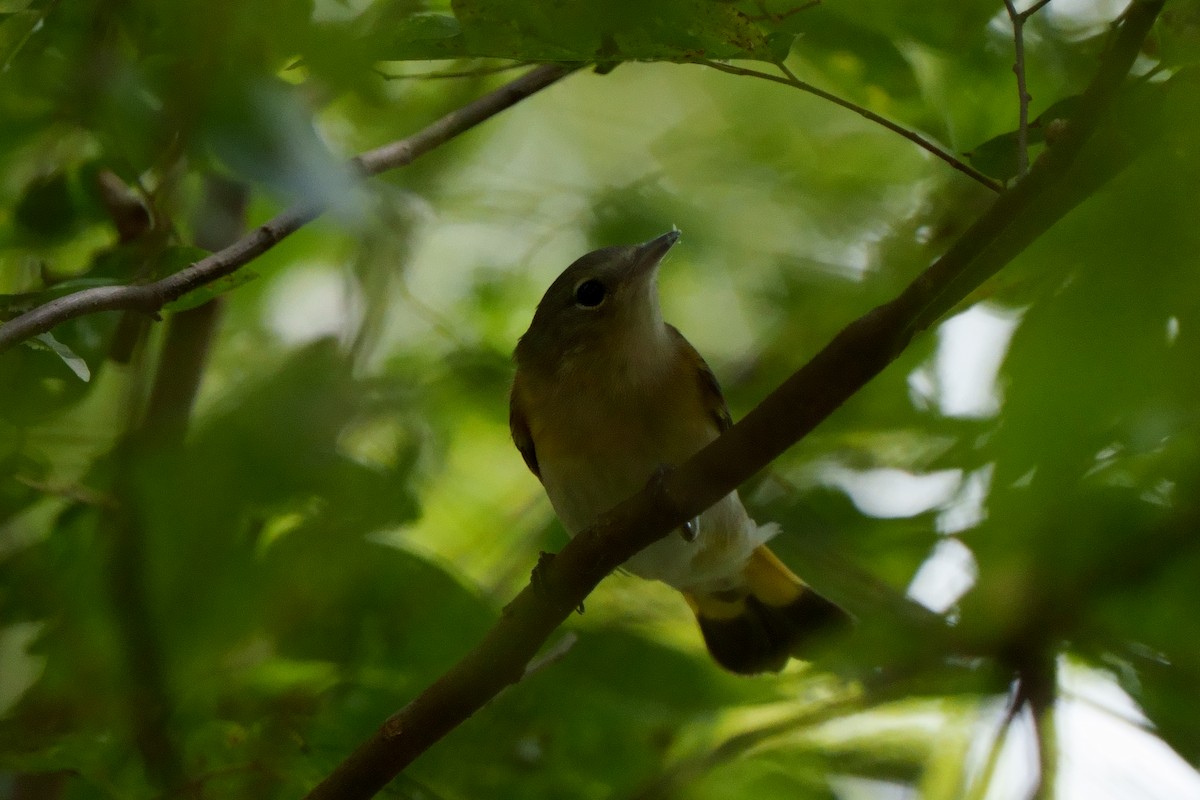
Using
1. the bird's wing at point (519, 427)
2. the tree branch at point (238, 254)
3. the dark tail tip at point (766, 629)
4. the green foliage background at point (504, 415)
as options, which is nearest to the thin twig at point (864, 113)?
the green foliage background at point (504, 415)

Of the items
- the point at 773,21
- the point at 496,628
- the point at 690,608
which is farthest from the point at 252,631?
the point at 690,608

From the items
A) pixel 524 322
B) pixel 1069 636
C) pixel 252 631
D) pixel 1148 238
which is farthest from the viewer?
pixel 524 322

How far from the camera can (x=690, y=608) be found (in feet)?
14.3

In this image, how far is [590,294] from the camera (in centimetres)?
350

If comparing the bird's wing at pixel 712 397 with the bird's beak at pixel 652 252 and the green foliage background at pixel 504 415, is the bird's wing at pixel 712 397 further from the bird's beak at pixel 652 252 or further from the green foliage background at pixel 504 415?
the bird's beak at pixel 652 252

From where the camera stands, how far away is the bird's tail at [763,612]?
4.02 m

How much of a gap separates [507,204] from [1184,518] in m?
2.56

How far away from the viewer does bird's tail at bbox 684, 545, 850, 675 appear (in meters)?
4.02

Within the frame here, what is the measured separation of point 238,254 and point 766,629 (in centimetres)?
261

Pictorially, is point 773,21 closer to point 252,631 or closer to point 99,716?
point 252,631

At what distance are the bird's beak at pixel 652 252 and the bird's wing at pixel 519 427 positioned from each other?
0.55 m

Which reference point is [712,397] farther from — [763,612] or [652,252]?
[763,612]

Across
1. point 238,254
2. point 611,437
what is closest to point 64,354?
point 238,254

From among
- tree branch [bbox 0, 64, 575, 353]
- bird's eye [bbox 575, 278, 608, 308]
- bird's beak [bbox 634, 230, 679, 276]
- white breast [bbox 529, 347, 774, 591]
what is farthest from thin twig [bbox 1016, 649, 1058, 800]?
bird's eye [bbox 575, 278, 608, 308]
